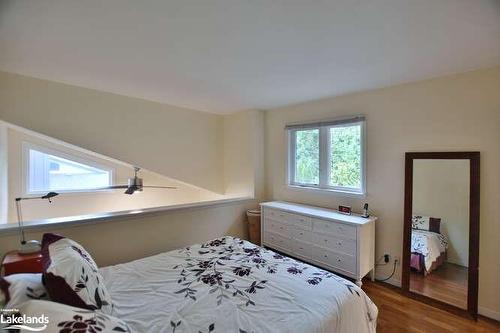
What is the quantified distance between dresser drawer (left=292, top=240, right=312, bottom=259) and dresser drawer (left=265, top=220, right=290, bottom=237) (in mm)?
176

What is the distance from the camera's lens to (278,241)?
11.3ft

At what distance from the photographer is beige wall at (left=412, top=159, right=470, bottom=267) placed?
231 centimetres

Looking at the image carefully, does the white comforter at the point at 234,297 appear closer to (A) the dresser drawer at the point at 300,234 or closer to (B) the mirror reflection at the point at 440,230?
(A) the dresser drawer at the point at 300,234

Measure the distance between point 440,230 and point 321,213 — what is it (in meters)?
1.18

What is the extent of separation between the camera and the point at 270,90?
9.69 feet

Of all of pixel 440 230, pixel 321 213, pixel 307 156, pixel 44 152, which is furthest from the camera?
pixel 44 152

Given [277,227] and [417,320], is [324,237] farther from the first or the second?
[417,320]

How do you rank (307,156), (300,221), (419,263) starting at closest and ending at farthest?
(419,263), (300,221), (307,156)

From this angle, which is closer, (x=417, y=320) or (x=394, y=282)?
(x=417, y=320)

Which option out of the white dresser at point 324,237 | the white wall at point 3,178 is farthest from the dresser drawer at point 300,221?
the white wall at point 3,178

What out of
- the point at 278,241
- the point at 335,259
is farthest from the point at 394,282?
the point at 278,241

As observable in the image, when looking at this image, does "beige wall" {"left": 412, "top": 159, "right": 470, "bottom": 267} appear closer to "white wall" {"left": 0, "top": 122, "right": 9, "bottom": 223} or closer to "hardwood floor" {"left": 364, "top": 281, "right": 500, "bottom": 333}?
"hardwood floor" {"left": 364, "top": 281, "right": 500, "bottom": 333}

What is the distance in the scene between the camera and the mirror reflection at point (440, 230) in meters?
2.33

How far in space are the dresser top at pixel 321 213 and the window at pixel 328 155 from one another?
1.12 feet
